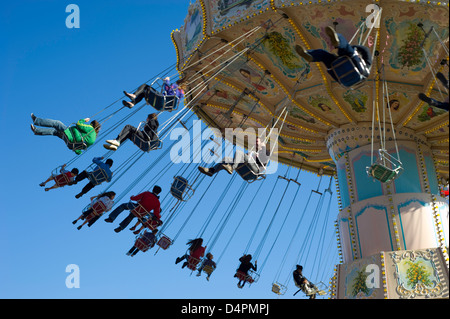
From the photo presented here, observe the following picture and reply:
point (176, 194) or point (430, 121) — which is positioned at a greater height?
point (430, 121)

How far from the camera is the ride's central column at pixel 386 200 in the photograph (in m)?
10.3

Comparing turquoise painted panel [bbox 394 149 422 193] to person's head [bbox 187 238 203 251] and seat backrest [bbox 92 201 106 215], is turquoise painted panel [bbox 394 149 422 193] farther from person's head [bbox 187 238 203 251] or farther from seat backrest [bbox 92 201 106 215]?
seat backrest [bbox 92 201 106 215]

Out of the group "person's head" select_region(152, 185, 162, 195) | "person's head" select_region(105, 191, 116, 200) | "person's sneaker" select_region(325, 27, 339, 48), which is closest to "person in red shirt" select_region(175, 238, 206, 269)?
"person's head" select_region(152, 185, 162, 195)

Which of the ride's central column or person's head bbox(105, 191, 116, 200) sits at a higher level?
the ride's central column

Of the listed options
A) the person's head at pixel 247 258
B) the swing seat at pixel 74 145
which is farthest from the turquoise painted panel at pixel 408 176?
the swing seat at pixel 74 145

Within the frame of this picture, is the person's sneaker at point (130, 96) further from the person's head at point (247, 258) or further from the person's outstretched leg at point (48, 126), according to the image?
the person's head at point (247, 258)

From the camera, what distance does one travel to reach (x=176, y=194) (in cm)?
1138

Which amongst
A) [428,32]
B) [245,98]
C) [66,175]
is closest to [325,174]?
[245,98]

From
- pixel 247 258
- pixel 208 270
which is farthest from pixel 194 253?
pixel 247 258

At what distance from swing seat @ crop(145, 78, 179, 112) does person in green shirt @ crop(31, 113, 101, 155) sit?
114cm

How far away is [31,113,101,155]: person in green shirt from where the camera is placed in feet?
30.9
